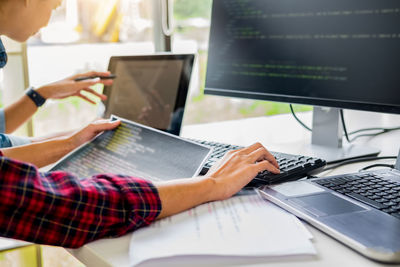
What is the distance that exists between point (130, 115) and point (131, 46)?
0.88 m

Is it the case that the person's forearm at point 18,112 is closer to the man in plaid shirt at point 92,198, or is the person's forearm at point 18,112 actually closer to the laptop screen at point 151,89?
the laptop screen at point 151,89

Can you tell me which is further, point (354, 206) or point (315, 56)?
point (315, 56)

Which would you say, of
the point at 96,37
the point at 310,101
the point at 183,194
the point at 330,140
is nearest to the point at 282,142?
the point at 330,140

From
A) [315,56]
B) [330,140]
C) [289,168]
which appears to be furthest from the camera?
[330,140]

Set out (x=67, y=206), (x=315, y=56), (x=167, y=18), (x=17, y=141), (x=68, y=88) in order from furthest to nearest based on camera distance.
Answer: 1. (x=167, y=18)
2. (x=68, y=88)
3. (x=17, y=141)
4. (x=315, y=56)
5. (x=67, y=206)

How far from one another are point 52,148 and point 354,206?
65 cm

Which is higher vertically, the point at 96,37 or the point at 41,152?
the point at 96,37

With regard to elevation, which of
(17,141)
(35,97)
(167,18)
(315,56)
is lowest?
(17,141)

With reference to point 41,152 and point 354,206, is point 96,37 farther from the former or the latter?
point 354,206

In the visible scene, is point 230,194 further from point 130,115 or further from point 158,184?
point 130,115

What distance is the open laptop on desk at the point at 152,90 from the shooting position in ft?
3.54

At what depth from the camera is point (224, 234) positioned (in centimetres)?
55

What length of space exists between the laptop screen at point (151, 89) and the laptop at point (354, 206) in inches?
17.4

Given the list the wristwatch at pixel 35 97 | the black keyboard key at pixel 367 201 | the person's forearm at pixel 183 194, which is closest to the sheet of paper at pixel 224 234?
the person's forearm at pixel 183 194
